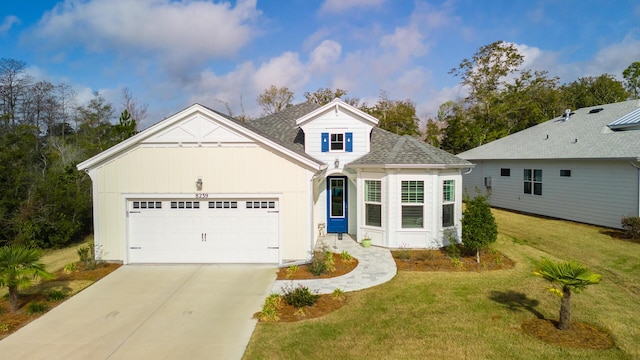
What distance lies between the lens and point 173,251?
11633mm

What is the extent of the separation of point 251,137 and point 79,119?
115ft

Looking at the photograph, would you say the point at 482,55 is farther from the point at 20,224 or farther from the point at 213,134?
the point at 20,224

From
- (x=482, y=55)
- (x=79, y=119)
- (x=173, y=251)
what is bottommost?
(x=173, y=251)

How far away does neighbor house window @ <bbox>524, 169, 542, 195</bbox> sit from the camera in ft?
66.4

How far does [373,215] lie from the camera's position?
545 inches

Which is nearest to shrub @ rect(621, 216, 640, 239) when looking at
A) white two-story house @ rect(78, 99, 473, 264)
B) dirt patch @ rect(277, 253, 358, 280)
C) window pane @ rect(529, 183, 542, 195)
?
window pane @ rect(529, 183, 542, 195)

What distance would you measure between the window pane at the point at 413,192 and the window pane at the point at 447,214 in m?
1.05

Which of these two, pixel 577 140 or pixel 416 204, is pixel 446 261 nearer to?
pixel 416 204

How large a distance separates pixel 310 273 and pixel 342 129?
22.2 ft

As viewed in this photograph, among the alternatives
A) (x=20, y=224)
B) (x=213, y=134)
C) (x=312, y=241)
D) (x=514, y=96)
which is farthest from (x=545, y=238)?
(x=514, y=96)

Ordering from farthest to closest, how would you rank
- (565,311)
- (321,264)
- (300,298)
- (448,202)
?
(448,202), (321,264), (300,298), (565,311)

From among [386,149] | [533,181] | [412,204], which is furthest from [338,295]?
[533,181]

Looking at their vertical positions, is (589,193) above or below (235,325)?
above

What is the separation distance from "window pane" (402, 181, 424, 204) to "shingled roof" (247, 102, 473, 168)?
0.79 m
